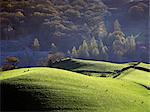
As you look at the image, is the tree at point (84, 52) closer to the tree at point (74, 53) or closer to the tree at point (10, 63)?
the tree at point (74, 53)

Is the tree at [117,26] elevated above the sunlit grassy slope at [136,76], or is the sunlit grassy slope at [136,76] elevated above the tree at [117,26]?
the tree at [117,26]

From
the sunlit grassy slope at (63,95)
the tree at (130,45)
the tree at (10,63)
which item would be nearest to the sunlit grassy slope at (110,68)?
the sunlit grassy slope at (63,95)

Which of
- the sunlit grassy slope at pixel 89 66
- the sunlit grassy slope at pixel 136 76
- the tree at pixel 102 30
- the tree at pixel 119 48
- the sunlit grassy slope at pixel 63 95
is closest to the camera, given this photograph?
the sunlit grassy slope at pixel 63 95

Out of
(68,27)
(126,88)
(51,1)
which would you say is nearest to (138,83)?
(126,88)

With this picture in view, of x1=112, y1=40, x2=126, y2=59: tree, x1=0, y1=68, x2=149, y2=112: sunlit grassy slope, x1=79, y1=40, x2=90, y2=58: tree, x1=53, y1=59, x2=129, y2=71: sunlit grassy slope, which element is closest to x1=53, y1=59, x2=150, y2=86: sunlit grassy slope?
x1=53, y1=59, x2=129, y2=71: sunlit grassy slope

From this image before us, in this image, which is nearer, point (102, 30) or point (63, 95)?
point (63, 95)

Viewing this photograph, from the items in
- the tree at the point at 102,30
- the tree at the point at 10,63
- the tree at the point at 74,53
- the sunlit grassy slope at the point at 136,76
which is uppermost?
the tree at the point at 102,30

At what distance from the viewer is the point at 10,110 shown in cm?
2389

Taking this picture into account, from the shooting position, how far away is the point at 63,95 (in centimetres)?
2544

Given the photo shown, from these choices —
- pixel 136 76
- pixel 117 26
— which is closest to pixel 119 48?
pixel 117 26

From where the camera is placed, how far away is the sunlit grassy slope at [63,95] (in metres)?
24.1

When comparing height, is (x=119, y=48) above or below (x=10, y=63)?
below

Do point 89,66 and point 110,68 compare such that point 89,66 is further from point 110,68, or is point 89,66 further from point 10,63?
point 10,63

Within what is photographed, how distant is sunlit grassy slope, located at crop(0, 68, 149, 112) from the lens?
2414 centimetres
